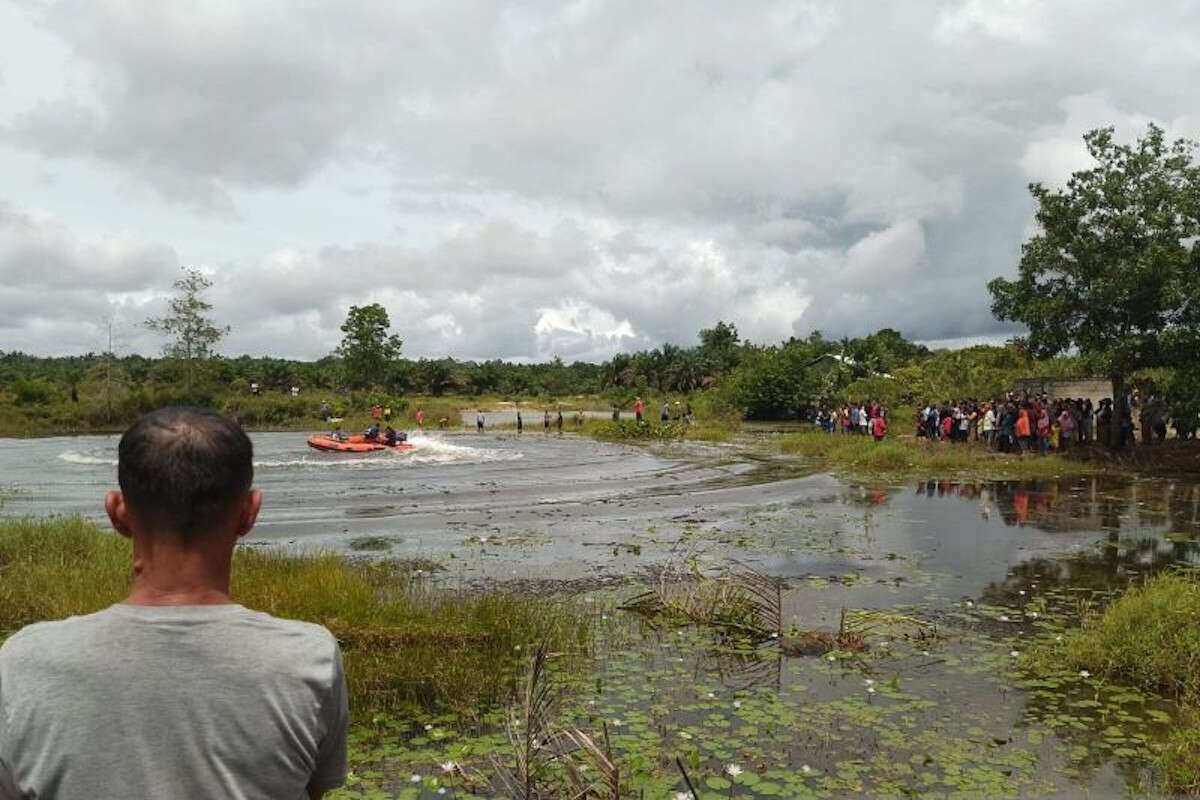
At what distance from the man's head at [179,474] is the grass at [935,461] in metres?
26.5

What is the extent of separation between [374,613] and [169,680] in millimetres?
7578

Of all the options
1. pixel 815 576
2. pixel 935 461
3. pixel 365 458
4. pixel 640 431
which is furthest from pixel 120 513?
pixel 640 431

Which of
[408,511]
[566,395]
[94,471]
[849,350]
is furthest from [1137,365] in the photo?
[566,395]

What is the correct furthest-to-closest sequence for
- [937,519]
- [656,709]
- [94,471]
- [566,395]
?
[566,395], [94,471], [937,519], [656,709]

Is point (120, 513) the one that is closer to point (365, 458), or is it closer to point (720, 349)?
point (365, 458)

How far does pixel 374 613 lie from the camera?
30.3ft

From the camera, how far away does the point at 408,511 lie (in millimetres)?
21812

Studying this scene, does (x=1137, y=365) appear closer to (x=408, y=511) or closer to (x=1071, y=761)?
(x=408, y=511)

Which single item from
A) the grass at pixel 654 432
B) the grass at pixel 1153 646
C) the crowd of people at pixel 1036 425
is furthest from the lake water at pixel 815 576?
the grass at pixel 654 432

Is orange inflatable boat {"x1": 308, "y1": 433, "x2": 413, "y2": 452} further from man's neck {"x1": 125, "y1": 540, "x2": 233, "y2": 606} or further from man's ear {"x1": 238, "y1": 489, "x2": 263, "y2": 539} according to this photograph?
man's neck {"x1": 125, "y1": 540, "x2": 233, "y2": 606}

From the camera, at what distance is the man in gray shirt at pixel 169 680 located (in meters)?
1.96

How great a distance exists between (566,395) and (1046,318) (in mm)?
81276

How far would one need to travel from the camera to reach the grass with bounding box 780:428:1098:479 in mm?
26234

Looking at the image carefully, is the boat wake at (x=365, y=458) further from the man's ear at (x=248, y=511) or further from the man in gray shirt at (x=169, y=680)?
the man in gray shirt at (x=169, y=680)
